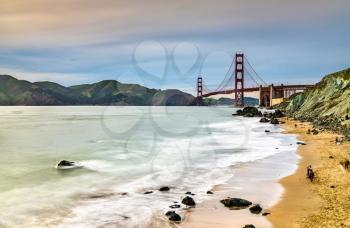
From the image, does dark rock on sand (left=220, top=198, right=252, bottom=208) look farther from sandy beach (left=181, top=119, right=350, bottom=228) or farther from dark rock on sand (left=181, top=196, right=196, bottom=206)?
dark rock on sand (left=181, top=196, right=196, bottom=206)

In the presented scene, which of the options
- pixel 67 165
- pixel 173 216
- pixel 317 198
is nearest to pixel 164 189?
pixel 173 216

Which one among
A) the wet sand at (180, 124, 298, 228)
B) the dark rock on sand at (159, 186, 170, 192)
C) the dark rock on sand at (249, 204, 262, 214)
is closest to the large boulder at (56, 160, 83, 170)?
the dark rock on sand at (159, 186, 170, 192)

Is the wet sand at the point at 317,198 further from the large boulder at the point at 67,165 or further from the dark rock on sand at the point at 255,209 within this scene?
the large boulder at the point at 67,165

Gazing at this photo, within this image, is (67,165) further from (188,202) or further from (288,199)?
(288,199)

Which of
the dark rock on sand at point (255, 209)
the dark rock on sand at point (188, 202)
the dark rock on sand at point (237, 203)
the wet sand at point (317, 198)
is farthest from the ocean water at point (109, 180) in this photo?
the wet sand at point (317, 198)

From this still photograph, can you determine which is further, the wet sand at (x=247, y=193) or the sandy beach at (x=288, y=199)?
the wet sand at (x=247, y=193)
